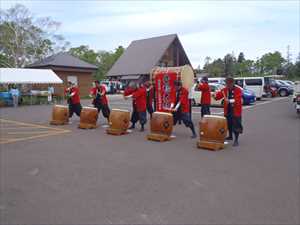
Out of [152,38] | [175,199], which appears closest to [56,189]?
[175,199]

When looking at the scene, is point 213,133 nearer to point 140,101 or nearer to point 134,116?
point 140,101

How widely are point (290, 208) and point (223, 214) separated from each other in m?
0.95

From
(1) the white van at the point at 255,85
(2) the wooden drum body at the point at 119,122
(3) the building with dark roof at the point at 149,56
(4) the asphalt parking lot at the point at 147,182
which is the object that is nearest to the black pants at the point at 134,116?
(2) the wooden drum body at the point at 119,122

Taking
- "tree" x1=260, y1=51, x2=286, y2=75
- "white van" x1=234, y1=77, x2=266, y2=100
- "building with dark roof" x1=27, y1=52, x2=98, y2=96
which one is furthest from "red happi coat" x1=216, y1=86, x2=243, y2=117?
"tree" x1=260, y1=51, x2=286, y2=75

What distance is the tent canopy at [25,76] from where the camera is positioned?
2194 cm

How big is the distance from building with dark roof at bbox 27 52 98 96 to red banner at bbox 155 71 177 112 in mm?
18563

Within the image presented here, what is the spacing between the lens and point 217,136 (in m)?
7.54

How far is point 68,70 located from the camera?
30.0m

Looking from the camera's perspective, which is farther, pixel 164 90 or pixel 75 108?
pixel 164 90

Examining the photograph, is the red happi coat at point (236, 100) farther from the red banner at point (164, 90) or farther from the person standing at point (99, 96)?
the person standing at point (99, 96)

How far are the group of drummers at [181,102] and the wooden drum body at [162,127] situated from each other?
42cm

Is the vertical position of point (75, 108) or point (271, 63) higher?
point (271, 63)

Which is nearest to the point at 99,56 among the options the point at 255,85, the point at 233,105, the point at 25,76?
the point at 25,76

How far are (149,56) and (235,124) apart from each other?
25.2 m
